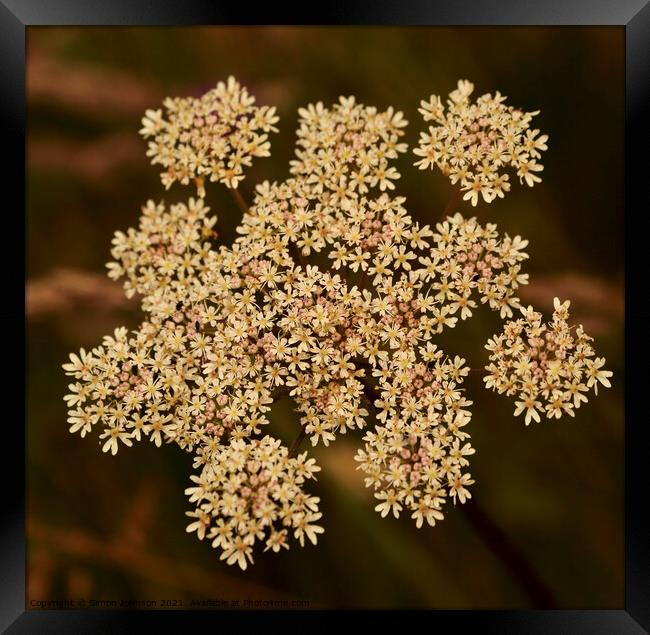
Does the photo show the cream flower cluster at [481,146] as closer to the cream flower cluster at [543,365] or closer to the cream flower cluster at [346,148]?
the cream flower cluster at [346,148]

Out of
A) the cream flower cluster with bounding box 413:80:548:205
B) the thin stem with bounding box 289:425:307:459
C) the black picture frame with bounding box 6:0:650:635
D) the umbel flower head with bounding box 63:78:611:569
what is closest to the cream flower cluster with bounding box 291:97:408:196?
the umbel flower head with bounding box 63:78:611:569

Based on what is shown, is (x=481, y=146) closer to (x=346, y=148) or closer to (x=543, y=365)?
(x=346, y=148)

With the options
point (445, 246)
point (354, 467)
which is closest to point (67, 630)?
point (354, 467)

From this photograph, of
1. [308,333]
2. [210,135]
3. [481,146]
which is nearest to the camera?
[308,333]

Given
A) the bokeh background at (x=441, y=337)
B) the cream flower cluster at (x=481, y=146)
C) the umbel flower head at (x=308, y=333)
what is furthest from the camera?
the bokeh background at (x=441, y=337)

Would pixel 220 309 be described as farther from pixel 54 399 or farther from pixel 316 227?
pixel 54 399

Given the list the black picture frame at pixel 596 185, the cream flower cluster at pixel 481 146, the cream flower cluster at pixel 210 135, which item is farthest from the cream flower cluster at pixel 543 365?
the cream flower cluster at pixel 210 135

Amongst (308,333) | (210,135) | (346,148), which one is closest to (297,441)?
(308,333)
